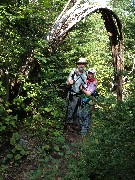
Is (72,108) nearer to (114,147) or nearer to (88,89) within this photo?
(88,89)

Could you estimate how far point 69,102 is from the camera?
8117 mm

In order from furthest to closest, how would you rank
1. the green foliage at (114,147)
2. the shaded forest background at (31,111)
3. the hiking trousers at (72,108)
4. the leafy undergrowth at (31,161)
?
the hiking trousers at (72,108)
the leafy undergrowth at (31,161)
the shaded forest background at (31,111)
the green foliage at (114,147)

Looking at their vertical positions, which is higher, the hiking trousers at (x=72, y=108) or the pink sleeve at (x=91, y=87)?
the pink sleeve at (x=91, y=87)

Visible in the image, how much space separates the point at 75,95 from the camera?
7.38 m

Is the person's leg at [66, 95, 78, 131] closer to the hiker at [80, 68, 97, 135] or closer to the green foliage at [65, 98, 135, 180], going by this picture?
the hiker at [80, 68, 97, 135]

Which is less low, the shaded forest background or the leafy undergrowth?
the shaded forest background

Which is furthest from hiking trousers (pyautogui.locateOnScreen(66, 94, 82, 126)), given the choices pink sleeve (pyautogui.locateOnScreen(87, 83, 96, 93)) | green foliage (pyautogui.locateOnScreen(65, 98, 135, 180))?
green foliage (pyautogui.locateOnScreen(65, 98, 135, 180))

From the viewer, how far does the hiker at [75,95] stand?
7.55 metres

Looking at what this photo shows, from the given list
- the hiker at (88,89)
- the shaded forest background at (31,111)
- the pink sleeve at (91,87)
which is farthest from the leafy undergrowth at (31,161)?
the pink sleeve at (91,87)

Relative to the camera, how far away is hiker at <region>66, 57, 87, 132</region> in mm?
7547

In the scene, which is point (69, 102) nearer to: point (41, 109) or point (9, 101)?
point (41, 109)

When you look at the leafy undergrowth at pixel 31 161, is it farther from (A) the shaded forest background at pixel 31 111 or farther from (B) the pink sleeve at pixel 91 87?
(B) the pink sleeve at pixel 91 87

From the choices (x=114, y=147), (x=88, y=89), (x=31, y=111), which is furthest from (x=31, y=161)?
(x=114, y=147)

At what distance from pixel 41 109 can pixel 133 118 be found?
159 inches
